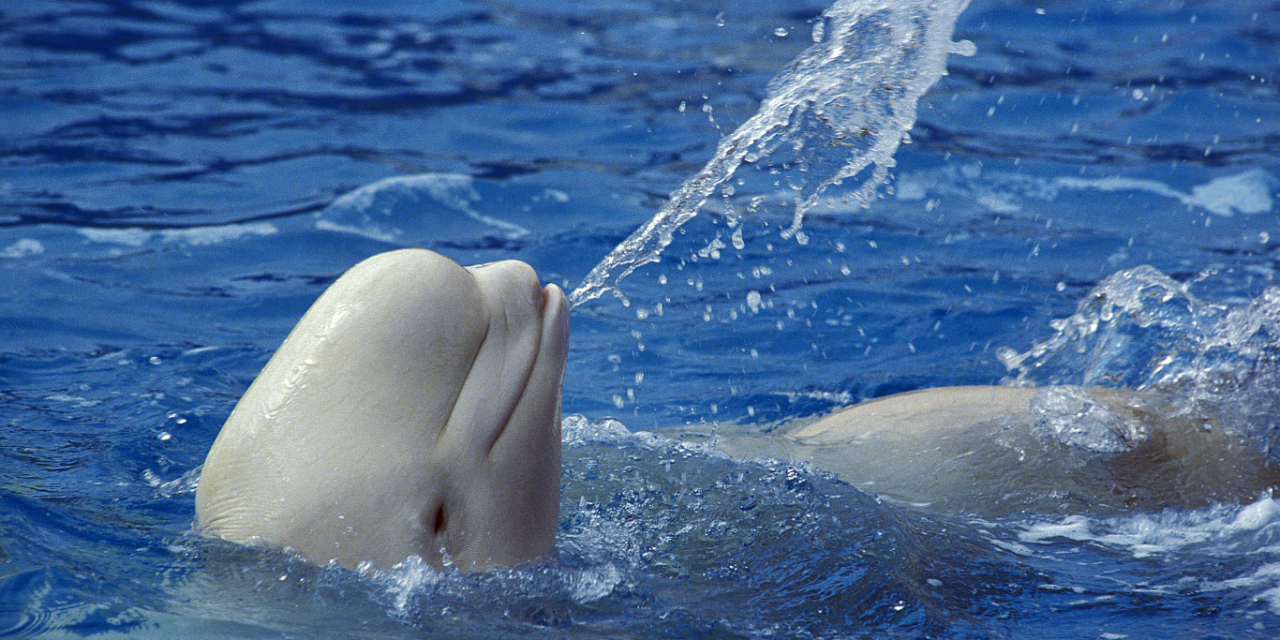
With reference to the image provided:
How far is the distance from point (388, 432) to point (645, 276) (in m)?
4.90

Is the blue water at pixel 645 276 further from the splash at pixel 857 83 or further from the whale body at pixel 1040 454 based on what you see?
the splash at pixel 857 83

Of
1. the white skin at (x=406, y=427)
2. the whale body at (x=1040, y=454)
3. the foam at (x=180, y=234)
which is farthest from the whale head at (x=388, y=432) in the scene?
the foam at (x=180, y=234)

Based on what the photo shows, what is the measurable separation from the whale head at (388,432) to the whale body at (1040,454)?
176 centimetres

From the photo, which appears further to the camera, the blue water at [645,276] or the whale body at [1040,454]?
the whale body at [1040,454]

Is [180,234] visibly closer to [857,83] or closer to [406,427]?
[857,83]

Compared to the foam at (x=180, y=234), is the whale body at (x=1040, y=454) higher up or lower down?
higher up

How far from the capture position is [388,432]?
2541 millimetres

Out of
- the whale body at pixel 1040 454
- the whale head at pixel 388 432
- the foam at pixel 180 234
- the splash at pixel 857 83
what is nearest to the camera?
the whale head at pixel 388 432

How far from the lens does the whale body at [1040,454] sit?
153 inches

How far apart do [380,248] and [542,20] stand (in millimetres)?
6977

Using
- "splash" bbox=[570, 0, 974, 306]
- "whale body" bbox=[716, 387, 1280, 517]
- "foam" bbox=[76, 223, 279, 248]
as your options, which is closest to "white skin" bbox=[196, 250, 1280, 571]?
"whale body" bbox=[716, 387, 1280, 517]

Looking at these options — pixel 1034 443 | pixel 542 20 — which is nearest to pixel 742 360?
pixel 1034 443

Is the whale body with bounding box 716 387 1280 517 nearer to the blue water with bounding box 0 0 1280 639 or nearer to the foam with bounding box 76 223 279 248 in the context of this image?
the blue water with bounding box 0 0 1280 639

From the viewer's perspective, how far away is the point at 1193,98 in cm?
1062
